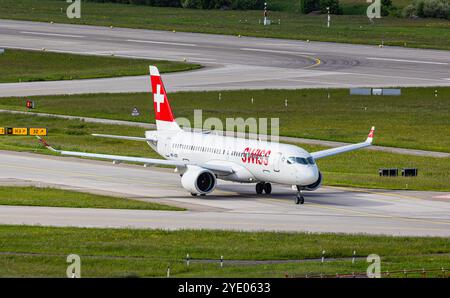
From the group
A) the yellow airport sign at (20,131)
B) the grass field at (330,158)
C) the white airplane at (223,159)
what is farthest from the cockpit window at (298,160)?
the yellow airport sign at (20,131)

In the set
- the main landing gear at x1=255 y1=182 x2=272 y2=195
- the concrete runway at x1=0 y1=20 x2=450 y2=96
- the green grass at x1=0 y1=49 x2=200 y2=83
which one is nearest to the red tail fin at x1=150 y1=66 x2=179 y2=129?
the main landing gear at x1=255 y1=182 x2=272 y2=195

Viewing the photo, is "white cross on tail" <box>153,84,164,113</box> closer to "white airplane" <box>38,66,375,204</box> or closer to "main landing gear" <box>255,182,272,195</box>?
"white airplane" <box>38,66,375,204</box>

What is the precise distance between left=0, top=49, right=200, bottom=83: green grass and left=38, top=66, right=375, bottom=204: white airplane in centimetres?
6802

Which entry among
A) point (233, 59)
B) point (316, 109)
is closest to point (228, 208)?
point (316, 109)

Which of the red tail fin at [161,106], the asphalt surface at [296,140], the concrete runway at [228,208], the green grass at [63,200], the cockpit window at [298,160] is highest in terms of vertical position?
the red tail fin at [161,106]

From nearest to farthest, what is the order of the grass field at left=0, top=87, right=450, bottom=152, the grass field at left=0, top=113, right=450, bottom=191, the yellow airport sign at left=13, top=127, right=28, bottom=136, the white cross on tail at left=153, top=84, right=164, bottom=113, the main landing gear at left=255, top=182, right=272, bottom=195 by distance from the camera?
the main landing gear at left=255, top=182, right=272, bottom=195, the white cross on tail at left=153, top=84, right=164, bottom=113, the grass field at left=0, top=113, right=450, bottom=191, the yellow airport sign at left=13, top=127, right=28, bottom=136, the grass field at left=0, top=87, right=450, bottom=152

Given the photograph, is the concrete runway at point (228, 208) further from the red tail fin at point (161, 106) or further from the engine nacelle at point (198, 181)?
the red tail fin at point (161, 106)

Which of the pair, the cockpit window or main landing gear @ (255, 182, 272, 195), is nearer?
the cockpit window

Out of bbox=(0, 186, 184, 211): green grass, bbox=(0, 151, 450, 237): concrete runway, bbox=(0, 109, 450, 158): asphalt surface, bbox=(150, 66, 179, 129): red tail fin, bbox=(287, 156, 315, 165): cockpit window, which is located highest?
bbox=(150, 66, 179, 129): red tail fin

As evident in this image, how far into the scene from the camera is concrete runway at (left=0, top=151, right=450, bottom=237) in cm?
6212

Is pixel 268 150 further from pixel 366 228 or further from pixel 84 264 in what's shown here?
pixel 84 264

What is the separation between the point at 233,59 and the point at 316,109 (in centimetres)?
3924

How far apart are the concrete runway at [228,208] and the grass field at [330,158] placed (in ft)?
12.9

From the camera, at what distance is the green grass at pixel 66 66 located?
482 feet
